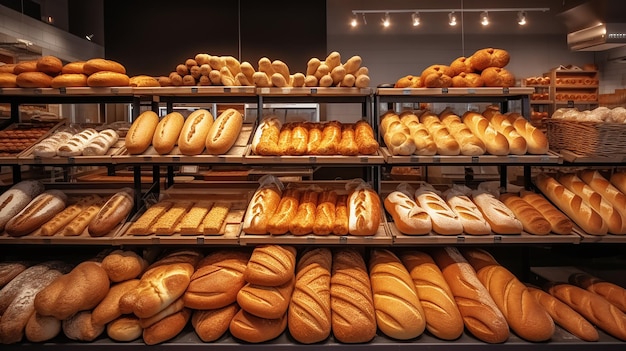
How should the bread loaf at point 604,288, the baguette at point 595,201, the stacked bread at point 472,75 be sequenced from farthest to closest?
1. the stacked bread at point 472,75
2. the baguette at point 595,201
3. the bread loaf at point 604,288

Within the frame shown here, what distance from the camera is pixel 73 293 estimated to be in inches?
88.7

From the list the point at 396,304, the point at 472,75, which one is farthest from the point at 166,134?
the point at 472,75

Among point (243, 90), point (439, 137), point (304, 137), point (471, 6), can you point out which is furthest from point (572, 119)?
point (471, 6)

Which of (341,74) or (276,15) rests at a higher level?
(276,15)

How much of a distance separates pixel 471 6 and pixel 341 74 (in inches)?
209

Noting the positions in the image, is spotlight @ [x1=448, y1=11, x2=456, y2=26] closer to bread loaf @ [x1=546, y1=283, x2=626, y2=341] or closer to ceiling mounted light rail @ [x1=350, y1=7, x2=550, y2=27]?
ceiling mounted light rail @ [x1=350, y1=7, x2=550, y2=27]

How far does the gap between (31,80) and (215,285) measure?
1.71 m

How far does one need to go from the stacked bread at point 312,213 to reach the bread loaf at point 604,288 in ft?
4.24

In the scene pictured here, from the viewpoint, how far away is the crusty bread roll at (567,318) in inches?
88.3

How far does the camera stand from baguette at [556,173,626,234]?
254 cm

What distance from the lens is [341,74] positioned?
8.90 feet

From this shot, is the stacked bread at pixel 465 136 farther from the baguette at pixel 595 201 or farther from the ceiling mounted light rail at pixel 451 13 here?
the ceiling mounted light rail at pixel 451 13

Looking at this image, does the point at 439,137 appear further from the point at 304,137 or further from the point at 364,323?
the point at 364,323

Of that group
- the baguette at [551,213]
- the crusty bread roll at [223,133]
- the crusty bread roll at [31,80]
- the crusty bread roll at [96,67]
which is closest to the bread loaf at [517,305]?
the baguette at [551,213]
